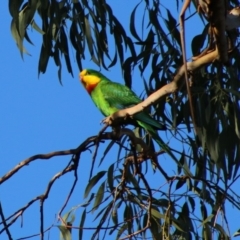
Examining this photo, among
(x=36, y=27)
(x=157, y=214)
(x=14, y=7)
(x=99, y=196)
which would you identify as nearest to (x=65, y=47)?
(x=36, y=27)

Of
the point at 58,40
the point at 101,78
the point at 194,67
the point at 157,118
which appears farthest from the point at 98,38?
the point at 194,67

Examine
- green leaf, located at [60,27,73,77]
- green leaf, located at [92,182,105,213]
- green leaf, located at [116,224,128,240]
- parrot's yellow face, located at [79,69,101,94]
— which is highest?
parrot's yellow face, located at [79,69,101,94]

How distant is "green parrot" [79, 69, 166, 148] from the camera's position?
3.75 m

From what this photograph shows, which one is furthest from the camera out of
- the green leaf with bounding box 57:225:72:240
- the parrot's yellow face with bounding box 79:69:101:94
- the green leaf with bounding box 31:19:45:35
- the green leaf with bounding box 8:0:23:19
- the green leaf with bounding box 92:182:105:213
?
the parrot's yellow face with bounding box 79:69:101:94

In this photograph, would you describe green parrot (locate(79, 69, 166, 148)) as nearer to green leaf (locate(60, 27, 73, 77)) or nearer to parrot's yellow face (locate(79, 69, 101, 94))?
parrot's yellow face (locate(79, 69, 101, 94))

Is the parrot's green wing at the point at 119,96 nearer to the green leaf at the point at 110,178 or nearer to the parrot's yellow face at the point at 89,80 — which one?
the parrot's yellow face at the point at 89,80

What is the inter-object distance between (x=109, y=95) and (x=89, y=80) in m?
0.33

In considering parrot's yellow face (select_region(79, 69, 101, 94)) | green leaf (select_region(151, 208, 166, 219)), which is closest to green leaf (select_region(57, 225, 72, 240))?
green leaf (select_region(151, 208, 166, 219))

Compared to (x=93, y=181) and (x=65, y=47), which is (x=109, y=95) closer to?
(x=65, y=47)

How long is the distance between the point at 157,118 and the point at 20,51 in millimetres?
675

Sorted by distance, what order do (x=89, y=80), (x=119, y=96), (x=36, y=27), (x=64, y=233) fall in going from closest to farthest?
(x=64, y=233)
(x=36, y=27)
(x=119, y=96)
(x=89, y=80)

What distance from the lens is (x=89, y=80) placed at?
4594 mm

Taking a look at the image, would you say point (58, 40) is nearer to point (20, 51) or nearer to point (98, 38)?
point (98, 38)

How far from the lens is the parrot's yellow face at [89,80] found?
4.55 meters
